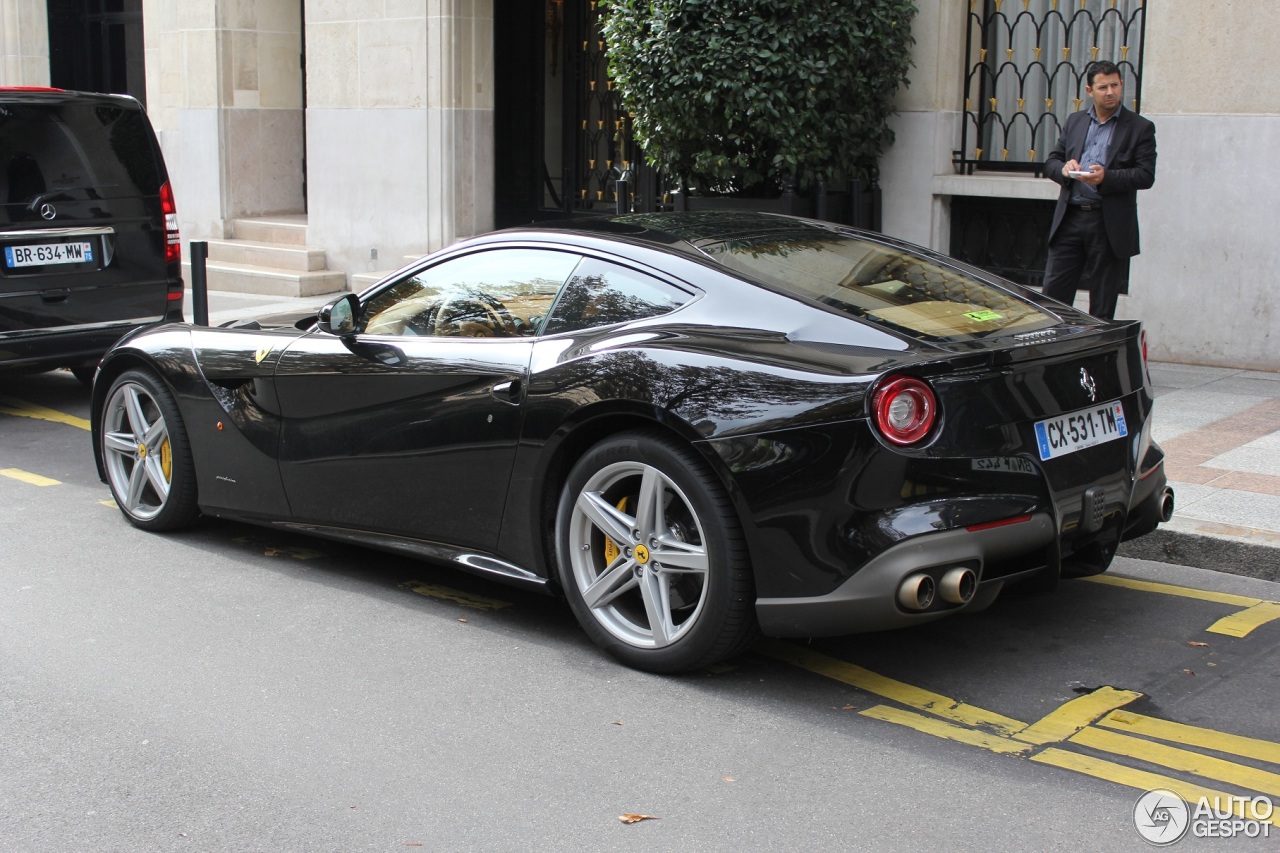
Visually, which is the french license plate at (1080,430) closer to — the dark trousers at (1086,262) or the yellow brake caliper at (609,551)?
the yellow brake caliper at (609,551)

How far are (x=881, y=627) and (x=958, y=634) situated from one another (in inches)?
35.5

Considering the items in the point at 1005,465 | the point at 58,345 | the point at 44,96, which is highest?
the point at 44,96

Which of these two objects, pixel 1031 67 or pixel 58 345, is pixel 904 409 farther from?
pixel 1031 67

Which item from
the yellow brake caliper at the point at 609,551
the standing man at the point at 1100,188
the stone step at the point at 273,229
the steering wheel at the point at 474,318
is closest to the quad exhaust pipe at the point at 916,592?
the yellow brake caliper at the point at 609,551

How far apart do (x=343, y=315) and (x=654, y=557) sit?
5.87ft

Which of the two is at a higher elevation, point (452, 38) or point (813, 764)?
point (452, 38)

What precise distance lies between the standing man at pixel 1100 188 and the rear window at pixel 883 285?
362 cm

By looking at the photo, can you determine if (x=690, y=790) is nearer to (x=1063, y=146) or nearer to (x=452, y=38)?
(x=1063, y=146)

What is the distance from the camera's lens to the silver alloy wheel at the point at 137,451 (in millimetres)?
6449

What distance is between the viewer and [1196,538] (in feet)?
19.6

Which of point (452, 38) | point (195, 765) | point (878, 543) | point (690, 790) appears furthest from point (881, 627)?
point (452, 38)

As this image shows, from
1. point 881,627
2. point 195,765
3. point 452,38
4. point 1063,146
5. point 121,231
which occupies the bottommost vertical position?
point 195,765

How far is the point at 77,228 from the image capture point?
29.9ft

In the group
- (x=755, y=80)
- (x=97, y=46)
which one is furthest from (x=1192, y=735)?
(x=97, y=46)
